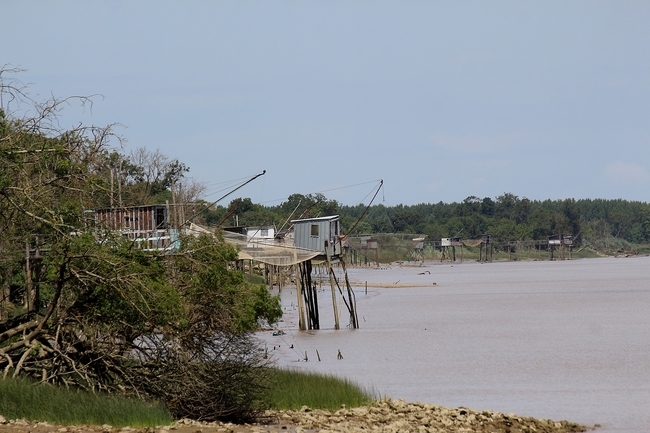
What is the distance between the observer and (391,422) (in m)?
15.8

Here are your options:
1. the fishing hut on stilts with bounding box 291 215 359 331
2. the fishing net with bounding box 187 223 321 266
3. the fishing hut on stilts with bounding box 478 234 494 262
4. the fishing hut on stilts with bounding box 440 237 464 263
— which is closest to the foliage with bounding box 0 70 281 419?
the fishing net with bounding box 187 223 321 266

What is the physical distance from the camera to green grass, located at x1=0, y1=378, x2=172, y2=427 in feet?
41.6

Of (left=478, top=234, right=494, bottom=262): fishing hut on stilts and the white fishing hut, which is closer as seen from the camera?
the white fishing hut

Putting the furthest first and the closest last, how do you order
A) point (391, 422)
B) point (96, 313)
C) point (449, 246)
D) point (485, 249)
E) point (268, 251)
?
1. point (485, 249)
2. point (449, 246)
3. point (268, 251)
4. point (391, 422)
5. point (96, 313)

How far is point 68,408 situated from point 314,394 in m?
6.37

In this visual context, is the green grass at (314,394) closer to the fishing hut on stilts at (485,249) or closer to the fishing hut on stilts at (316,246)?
the fishing hut on stilts at (316,246)

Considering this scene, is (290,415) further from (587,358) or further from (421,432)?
(587,358)

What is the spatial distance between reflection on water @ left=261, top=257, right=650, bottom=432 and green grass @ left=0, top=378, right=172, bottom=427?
9.23m

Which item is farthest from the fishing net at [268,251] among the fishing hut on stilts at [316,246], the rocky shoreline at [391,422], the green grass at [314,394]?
the rocky shoreline at [391,422]

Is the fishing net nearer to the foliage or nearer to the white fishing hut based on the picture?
the white fishing hut

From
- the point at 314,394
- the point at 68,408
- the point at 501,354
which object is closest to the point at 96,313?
the point at 68,408

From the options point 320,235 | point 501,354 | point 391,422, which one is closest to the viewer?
point 391,422

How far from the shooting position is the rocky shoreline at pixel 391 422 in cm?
1435

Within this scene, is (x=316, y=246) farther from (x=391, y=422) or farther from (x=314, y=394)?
(x=391, y=422)
